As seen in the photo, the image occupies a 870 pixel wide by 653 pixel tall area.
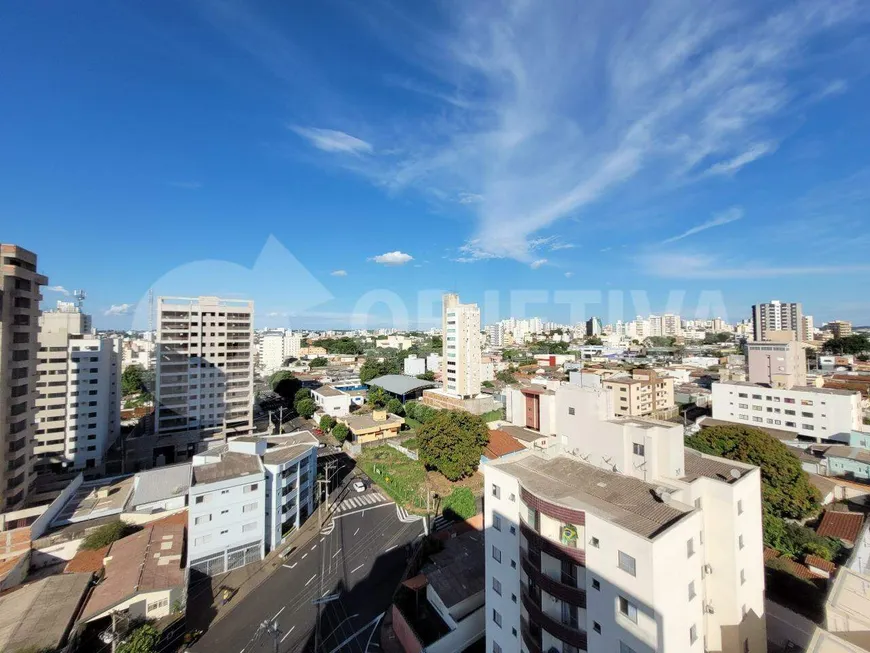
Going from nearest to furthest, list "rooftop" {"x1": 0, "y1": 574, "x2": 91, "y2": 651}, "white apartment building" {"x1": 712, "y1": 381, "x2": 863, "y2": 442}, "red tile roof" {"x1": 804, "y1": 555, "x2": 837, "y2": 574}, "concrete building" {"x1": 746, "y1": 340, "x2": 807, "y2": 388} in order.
Answer: "rooftop" {"x1": 0, "y1": 574, "x2": 91, "y2": 651}
"red tile roof" {"x1": 804, "y1": 555, "x2": 837, "y2": 574}
"white apartment building" {"x1": 712, "y1": 381, "x2": 863, "y2": 442}
"concrete building" {"x1": 746, "y1": 340, "x2": 807, "y2": 388}

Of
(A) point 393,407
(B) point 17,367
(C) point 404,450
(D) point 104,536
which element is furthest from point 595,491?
(A) point 393,407

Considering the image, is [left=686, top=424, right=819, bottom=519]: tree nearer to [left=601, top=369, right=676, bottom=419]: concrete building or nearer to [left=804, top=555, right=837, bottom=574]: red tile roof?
[left=804, top=555, right=837, bottom=574]: red tile roof

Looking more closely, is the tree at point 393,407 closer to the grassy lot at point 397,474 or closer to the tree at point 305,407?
the tree at point 305,407

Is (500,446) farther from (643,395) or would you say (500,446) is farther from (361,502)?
(643,395)

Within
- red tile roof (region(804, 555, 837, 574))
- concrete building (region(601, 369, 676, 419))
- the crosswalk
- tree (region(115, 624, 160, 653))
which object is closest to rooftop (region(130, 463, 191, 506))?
the crosswalk

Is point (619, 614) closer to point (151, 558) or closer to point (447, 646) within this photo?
point (447, 646)
